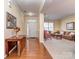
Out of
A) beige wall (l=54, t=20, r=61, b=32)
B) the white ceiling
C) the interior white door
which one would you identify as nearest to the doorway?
A: the interior white door

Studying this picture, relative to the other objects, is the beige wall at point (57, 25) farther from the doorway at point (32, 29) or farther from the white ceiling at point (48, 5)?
the white ceiling at point (48, 5)

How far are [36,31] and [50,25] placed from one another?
4.36 meters

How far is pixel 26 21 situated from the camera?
14.1m

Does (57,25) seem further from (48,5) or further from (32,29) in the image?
(48,5)

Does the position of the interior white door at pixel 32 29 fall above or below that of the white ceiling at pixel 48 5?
below

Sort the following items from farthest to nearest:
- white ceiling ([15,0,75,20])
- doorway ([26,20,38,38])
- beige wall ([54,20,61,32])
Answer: beige wall ([54,20,61,32]), doorway ([26,20,38,38]), white ceiling ([15,0,75,20])

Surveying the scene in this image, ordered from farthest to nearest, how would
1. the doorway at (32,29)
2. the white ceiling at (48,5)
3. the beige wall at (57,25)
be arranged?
1. the beige wall at (57,25)
2. the doorway at (32,29)
3. the white ceiling at (48,5)

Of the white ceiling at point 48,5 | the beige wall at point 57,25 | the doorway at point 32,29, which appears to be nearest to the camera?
the white ceiling at point 48,5

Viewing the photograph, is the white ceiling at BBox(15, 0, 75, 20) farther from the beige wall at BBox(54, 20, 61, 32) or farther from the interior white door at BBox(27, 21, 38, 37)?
the beige wall at BBox(54, 20, 61, 32)

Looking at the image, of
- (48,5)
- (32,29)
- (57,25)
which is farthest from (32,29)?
(48,5)

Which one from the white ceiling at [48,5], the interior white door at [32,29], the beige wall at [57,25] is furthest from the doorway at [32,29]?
the white ceiling at [48,5]

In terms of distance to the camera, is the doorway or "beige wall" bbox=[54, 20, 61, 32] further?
"beige wall" bbox=[54, 20, 61, 32]

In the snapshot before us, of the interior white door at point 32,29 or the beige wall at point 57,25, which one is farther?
the beige wall at point 57,25

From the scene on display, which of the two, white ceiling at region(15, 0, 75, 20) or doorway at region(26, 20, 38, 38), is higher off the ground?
white ceiling at region(15, 0, 75, 20)
